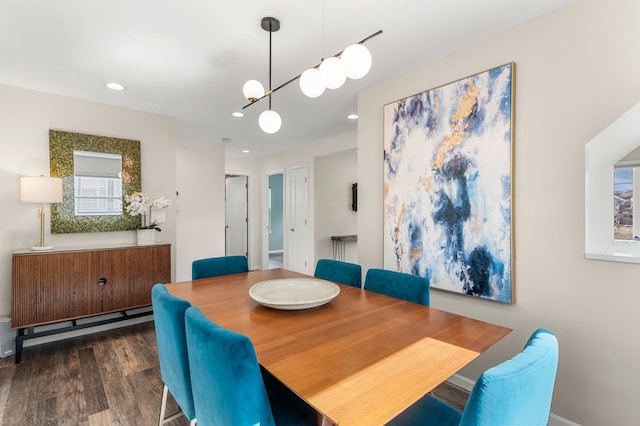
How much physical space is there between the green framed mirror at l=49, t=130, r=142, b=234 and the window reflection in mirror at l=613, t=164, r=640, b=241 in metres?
4.16

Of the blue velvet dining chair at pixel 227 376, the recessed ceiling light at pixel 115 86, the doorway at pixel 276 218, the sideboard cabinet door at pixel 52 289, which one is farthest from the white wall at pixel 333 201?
the blue velvet dining chair at pixel 227 376

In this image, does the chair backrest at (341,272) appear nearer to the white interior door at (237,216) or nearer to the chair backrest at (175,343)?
the chair backrest at (175,343)

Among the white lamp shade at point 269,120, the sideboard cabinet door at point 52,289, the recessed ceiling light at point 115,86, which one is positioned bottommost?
the sideboard cabinet door at point 52,289

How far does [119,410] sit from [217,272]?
41.6 inches

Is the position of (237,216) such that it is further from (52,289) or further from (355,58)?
(355,58)

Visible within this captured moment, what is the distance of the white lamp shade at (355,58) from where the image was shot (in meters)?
1.38

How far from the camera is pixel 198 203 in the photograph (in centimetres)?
517

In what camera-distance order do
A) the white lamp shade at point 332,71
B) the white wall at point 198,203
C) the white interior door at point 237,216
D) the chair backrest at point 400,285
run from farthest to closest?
the white interior door at point 237,216 → the white wall at point 198,203 → the chair backrest at point 400,285 → the white lamp shade at point 332,71

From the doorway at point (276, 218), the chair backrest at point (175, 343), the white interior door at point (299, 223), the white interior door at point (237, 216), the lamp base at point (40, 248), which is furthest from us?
the doorway at point (276, 218)

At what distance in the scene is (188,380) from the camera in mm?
1320

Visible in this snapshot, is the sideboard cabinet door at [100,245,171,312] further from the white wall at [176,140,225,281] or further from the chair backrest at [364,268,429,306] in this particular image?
the chair backrest at [364,268,429,306]

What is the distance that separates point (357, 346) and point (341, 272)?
115cm

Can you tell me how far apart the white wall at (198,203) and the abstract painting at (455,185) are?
3.53 metres

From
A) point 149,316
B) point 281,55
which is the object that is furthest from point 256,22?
point 149,316
